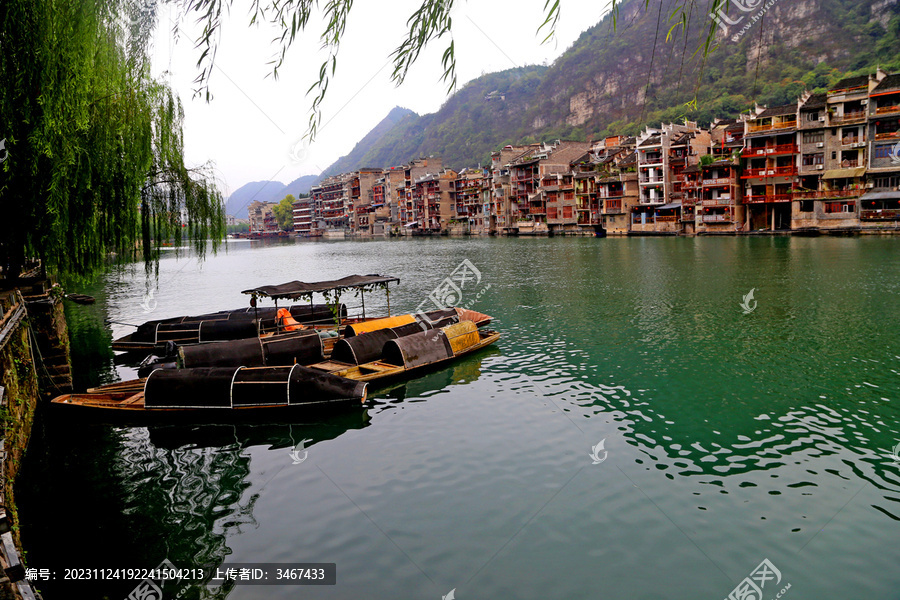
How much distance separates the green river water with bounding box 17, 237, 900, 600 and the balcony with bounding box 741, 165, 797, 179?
163 feet

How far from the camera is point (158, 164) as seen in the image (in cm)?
1694

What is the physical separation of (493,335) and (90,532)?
15.1 m

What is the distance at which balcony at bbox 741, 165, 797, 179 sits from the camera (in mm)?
65312

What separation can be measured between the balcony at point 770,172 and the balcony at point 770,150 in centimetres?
168

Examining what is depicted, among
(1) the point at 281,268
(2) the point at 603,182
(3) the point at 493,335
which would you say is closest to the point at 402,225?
(2) the point at 603,182

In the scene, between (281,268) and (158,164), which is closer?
(158,164)

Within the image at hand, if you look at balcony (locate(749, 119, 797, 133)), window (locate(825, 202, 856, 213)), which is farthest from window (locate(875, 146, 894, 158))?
balcony (locate(749, 119, 797, 133))

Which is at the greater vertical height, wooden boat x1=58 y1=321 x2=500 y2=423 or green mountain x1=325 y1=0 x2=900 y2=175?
green mountain x1=325 y1=0 x2=900 y2=175

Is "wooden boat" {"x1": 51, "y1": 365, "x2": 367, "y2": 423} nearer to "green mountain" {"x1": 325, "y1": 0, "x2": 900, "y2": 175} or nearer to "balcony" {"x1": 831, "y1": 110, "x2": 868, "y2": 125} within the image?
"green mountain" {"x1": 325, "y1": 0, "x2": 900, "y2": 175}

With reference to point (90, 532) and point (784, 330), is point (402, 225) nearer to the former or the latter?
point (784, 330)

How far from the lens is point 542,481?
11.7 metres

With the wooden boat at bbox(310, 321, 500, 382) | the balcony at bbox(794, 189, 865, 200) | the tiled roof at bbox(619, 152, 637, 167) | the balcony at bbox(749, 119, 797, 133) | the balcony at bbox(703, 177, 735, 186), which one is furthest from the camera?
the tiled roof at bbox(619, 152, 637, 167)

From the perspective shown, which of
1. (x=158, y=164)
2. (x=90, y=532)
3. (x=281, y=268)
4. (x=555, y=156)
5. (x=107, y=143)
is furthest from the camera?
(x=555, y=156)

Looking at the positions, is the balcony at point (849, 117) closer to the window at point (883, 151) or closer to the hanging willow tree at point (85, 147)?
the window at point (883, 151)
